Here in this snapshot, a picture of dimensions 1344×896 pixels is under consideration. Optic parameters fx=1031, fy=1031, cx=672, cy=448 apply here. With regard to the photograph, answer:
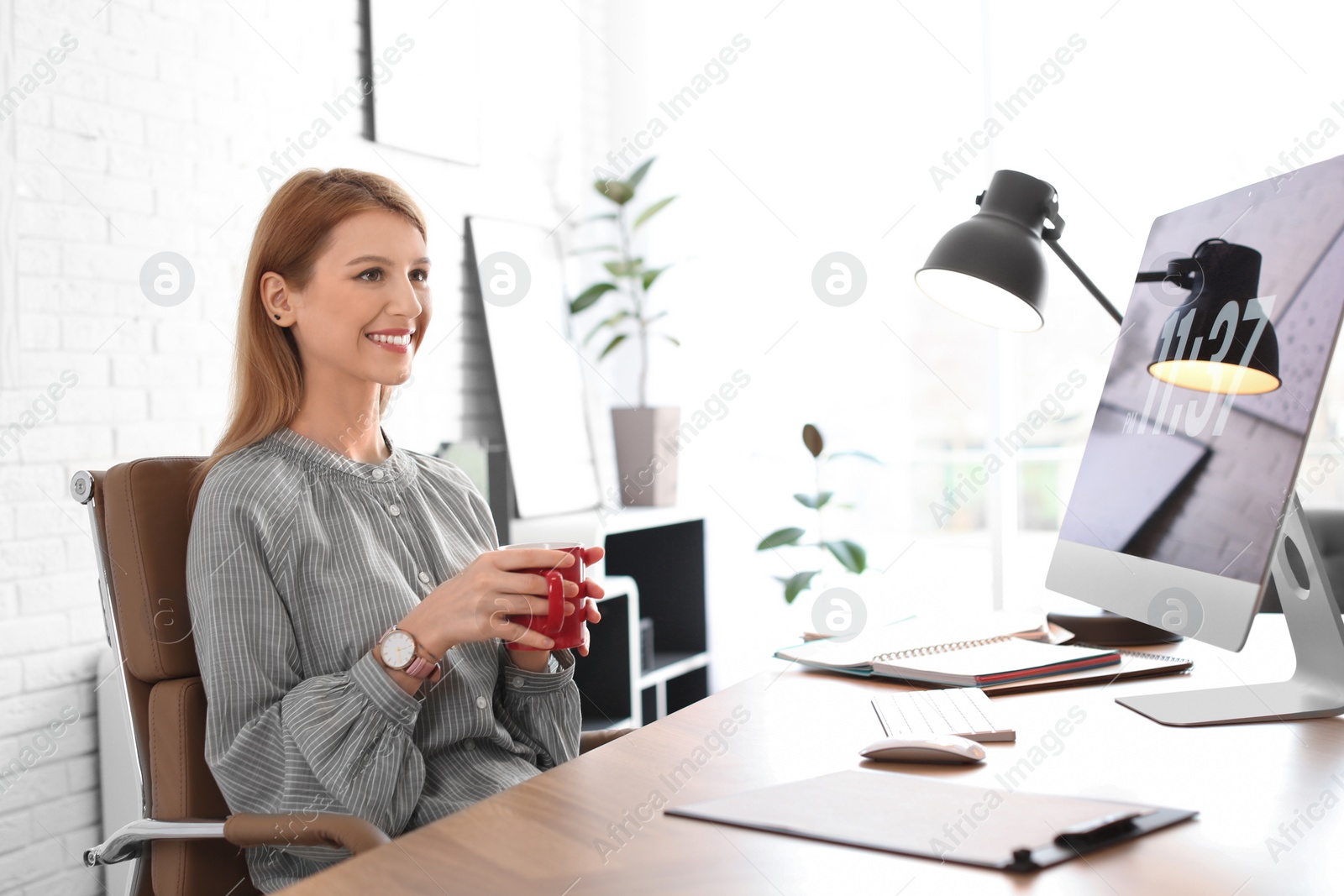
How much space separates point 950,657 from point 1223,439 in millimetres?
466

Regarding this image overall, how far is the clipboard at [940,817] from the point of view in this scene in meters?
0.74

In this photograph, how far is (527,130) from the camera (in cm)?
360

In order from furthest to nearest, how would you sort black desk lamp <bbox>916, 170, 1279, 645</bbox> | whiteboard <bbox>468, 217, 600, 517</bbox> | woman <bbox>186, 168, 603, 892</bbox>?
whiteboard <bbox>468, 217, 600, 517</bbox> < woman <bbox>186, 168, 603, 892</bbox> < black desk lamp <bbox>916, 170, 1279, 645</bbox>

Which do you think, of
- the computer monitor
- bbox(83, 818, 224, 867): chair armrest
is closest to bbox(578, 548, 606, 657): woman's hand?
bbox(83, 818, 224, 867): chair armrest

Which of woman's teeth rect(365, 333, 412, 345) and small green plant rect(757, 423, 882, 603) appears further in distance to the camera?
small green plant rect(757, 423, 882, 603)

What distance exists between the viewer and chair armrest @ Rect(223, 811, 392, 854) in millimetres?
1028

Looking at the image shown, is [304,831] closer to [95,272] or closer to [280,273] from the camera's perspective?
[280,273]

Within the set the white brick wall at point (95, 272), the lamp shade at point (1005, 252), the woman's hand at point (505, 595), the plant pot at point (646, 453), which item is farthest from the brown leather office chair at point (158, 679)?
the plant pot at point (646, 453)

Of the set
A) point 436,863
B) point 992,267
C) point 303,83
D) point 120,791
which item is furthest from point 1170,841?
point 303,83

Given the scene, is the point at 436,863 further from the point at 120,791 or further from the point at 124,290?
the point at 124,290

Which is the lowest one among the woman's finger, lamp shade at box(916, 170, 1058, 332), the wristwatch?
the wristwatch

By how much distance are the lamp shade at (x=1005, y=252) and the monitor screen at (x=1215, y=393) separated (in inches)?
5.3

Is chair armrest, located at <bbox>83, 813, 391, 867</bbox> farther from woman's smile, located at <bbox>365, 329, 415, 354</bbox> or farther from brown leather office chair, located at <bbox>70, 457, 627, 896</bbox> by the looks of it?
woman's smile, located at <bbox>365, 329, 415, 354</bbox>

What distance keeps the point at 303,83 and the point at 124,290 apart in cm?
80
